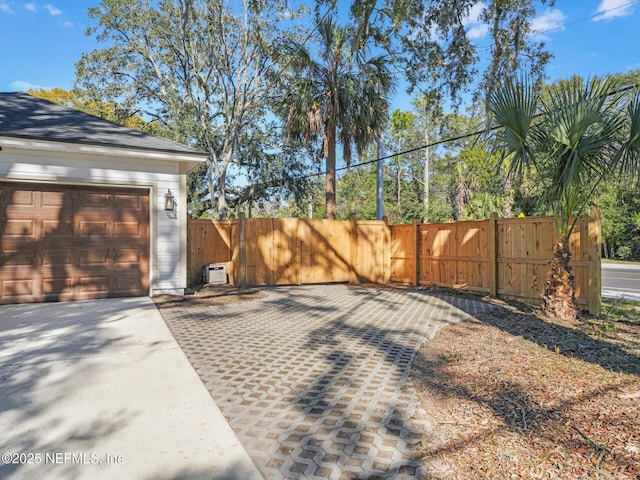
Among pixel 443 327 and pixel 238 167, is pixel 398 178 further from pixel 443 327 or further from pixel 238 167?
pixel 443 327

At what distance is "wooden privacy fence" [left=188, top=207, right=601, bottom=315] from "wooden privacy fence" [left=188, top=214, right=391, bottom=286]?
3cm

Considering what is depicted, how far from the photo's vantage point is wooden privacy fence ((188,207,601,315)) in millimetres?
7281

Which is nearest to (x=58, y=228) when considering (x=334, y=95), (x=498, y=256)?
(x=334, y=95)

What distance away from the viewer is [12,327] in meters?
5.20

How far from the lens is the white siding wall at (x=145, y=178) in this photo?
22.4 ft

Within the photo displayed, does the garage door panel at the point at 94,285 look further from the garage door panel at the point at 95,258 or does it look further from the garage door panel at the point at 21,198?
the garage door panel at the point at 21,198

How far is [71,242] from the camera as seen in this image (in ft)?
23.4

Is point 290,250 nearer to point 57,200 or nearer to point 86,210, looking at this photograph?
point 86,210

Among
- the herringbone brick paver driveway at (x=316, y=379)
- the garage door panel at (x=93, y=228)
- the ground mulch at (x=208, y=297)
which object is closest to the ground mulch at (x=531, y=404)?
the herringbone brick paver driveway at (x=316, y=379)

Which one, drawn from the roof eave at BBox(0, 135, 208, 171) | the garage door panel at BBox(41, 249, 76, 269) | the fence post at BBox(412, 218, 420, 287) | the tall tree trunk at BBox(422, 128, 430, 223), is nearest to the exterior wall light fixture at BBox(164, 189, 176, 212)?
the roof eave at BBox(0, 135, 208, 171)

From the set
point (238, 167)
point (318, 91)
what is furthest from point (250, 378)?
point (238, 167)

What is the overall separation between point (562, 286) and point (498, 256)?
7.17ft

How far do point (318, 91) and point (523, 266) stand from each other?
747 centimetres

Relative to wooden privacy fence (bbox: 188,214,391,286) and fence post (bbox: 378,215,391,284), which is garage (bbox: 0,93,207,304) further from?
fence post (bbox: 378,215,391,284)
